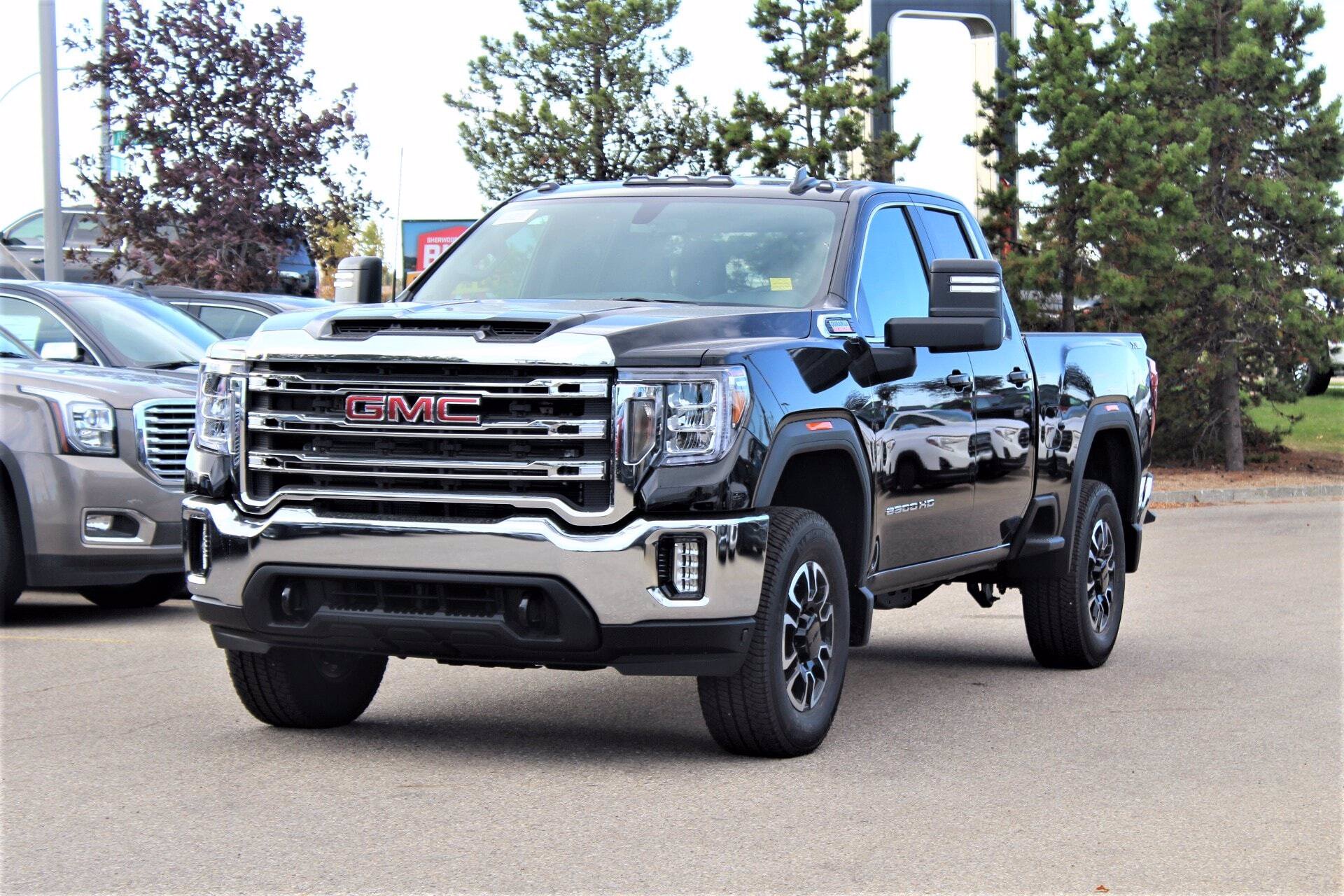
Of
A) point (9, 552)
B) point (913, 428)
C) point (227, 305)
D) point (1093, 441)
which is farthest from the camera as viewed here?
point (227, 305)

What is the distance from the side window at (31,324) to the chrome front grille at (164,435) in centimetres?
91

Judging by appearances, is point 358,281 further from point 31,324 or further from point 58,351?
point 31,324

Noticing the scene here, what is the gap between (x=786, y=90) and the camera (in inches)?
1146

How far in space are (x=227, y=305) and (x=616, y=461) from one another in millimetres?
10093

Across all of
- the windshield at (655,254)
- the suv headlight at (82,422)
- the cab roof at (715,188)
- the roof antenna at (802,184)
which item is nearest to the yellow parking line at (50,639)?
the suv headlight at (82,422)

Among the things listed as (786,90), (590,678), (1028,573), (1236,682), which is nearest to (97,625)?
(590,678)

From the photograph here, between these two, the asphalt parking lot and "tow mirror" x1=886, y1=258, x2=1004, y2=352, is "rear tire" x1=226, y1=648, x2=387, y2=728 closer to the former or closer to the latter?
the asphalt parking lot

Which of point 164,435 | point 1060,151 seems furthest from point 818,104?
point 164,435

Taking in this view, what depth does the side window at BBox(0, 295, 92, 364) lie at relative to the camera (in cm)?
1087

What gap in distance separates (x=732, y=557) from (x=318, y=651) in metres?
1.84

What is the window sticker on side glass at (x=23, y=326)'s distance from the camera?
10.8m

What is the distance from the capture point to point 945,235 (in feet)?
28.1

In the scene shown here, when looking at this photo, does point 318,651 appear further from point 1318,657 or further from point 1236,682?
point 1318,657

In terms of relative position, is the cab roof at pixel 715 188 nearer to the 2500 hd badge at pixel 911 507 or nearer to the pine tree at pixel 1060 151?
the 2500 hd badge at pixel 911 507
